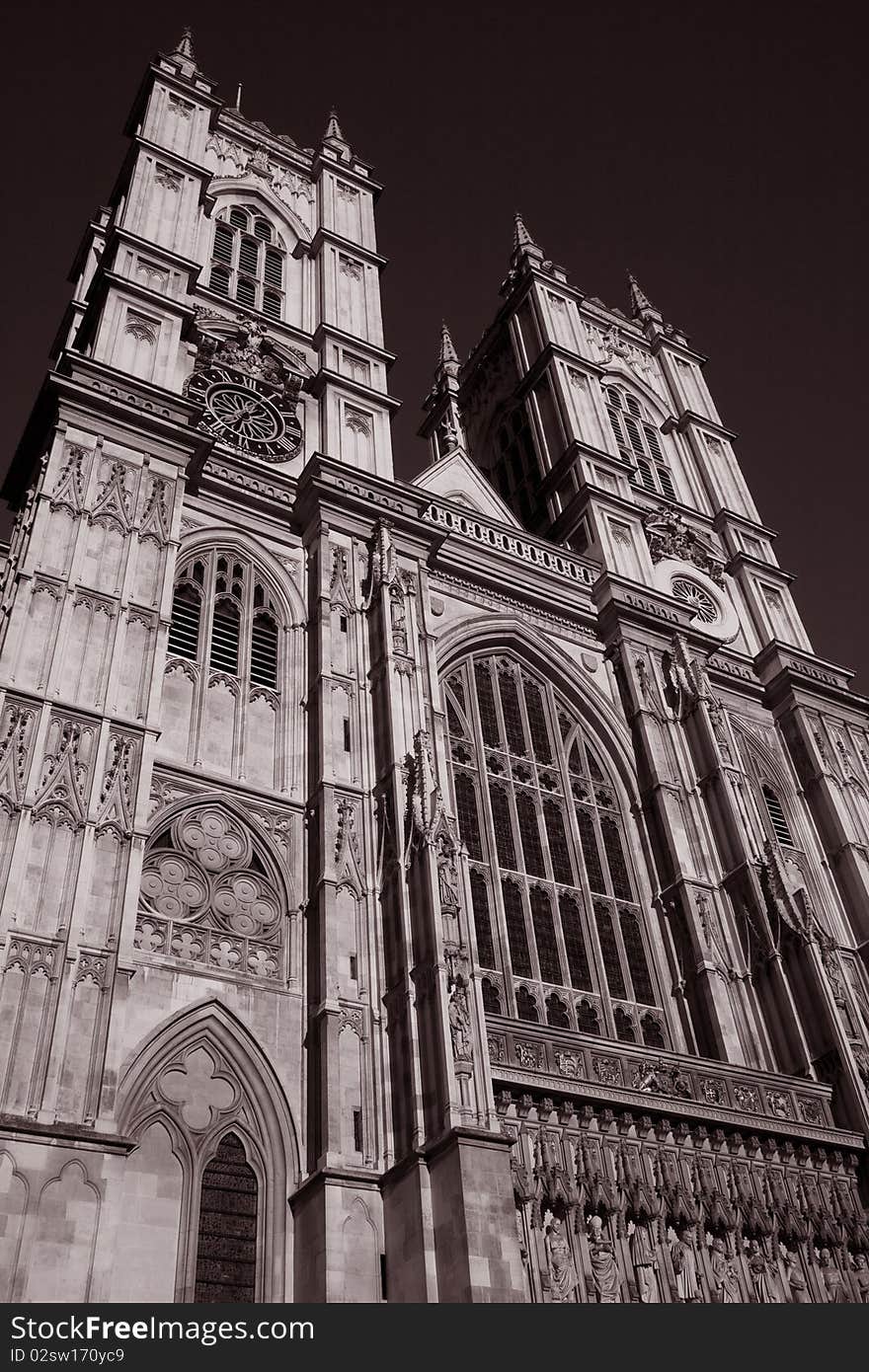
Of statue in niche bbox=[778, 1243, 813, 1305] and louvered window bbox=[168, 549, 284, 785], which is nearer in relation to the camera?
statue in niche bbox=[778, 1243, 813, 1305]

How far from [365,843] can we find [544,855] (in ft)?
15.8

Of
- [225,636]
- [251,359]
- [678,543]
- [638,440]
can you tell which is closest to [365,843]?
[225,636]

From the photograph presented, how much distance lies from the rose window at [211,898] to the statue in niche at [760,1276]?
25.4 ft

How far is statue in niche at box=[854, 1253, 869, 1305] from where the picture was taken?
57.3 ft

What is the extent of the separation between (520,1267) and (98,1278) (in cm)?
474

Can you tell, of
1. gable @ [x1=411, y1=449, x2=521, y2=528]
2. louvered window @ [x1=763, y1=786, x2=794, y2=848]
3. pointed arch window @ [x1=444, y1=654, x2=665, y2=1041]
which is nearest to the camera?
pointed arch window @ [x1=444, y1=654, x2=665, y2=1041]

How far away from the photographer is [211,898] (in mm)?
18031

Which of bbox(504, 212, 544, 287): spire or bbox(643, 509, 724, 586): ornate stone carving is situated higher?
bbox(504, 212, 544, 287): spire

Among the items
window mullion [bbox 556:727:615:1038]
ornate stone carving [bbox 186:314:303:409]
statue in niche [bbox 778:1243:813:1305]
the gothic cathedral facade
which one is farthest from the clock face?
statue in niche [bbox 778:1243:813:1305]

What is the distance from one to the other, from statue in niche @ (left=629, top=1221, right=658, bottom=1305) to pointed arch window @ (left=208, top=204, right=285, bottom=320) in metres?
22.2

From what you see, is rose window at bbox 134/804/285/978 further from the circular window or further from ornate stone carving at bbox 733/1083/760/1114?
the circular window

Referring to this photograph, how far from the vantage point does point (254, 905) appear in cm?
1839

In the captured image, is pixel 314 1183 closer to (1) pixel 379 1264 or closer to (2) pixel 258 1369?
(1) pixel 379 1264

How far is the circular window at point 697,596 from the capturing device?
31.8 m
